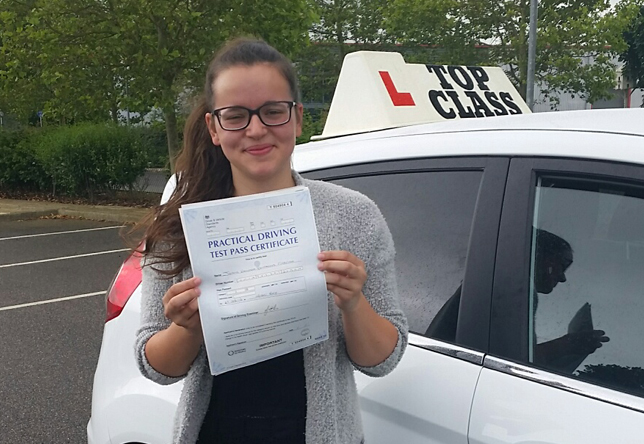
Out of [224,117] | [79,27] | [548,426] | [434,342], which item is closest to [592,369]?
[548,426]

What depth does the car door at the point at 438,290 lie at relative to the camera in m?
1.53

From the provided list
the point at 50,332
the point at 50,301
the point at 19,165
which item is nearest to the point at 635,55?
the point at 19,165

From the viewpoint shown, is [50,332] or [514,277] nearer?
[514,277]

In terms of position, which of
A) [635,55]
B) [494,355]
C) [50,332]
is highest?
[635,55]

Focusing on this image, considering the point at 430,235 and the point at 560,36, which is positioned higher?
the point at 560,36

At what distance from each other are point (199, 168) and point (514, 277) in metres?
0.78

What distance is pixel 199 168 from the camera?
4.97 ft

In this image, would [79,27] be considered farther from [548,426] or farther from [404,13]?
[548,426]

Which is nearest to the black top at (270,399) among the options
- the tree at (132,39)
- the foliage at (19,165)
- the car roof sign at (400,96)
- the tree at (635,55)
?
the car roof sign at (400,96)

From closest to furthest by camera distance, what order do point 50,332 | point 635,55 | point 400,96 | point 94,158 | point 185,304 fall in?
point 185,304 < point 400,96 < point 50,332 < point 94,158 < point 635,55

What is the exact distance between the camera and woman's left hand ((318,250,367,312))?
1.24 metres

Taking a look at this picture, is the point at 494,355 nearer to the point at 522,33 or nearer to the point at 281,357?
the point at 281,357

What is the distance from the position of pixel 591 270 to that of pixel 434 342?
41cm

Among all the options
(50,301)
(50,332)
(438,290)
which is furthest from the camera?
(50,301)
